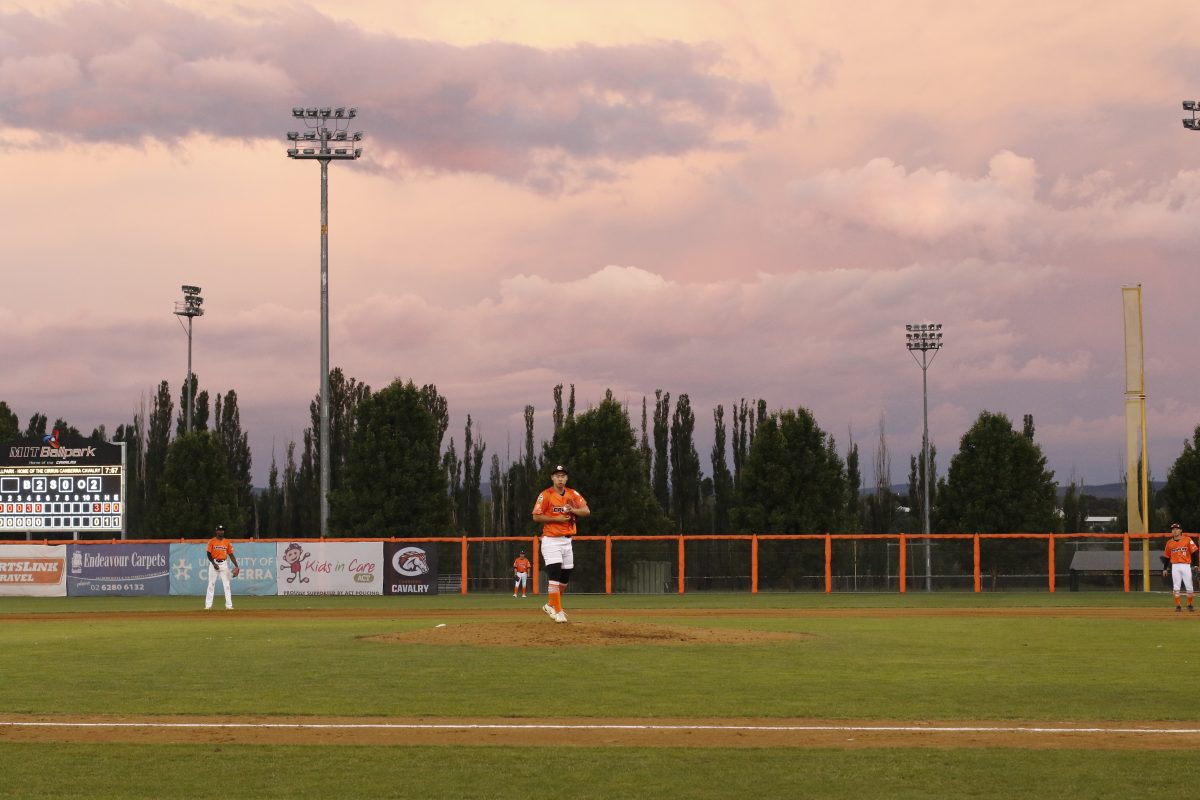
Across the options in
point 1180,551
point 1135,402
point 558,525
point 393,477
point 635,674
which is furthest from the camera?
point 393,477

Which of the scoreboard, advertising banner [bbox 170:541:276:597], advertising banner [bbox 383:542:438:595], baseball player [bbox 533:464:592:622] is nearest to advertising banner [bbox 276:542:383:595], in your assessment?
advertising banner [bbox 383:542:438:595]

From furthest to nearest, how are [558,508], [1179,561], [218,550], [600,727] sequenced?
[218,550] < [1179,561] < [558,508] < [600,727]

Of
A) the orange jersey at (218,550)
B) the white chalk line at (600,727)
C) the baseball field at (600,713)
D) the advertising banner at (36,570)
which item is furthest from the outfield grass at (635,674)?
the advertising banner at (36,570)

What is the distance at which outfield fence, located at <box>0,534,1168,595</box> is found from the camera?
147 ft

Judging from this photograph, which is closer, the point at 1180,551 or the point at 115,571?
the point at 1180,551

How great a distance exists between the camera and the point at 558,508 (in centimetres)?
2025

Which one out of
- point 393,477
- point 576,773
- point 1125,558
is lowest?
point 1125,558

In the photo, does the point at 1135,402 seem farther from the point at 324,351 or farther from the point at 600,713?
the point at 600,713

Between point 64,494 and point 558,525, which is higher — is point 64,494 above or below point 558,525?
above

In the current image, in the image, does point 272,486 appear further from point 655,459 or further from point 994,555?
point 994,555

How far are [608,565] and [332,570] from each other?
29.3 feet

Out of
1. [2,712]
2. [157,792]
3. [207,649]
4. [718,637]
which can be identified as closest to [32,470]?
[207,649]

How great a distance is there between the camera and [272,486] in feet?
284

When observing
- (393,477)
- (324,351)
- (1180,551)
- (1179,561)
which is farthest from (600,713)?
(393,477)
